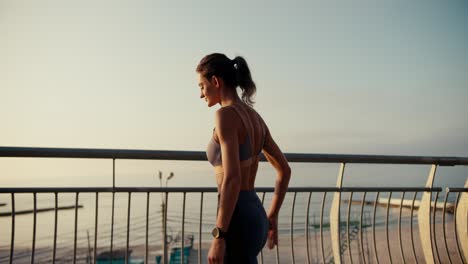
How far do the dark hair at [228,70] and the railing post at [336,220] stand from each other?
2.42m

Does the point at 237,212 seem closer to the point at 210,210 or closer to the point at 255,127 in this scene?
the point at 255,127

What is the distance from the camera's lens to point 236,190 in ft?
6.79

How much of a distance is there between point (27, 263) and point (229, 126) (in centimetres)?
242

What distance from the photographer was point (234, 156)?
2.08 metres

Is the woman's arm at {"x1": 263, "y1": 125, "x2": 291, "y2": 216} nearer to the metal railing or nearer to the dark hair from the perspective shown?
the dark hair

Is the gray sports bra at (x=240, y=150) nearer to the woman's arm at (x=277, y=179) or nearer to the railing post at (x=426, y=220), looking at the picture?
the woman's arm at (x=277, y=179)

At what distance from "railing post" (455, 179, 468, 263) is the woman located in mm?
4194

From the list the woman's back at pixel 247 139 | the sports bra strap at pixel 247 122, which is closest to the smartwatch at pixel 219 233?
the woman's back at pixel 247 139

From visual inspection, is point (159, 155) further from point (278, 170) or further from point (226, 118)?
point (226, 118)

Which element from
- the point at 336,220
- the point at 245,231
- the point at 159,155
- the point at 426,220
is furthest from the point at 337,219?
the point at 245,231

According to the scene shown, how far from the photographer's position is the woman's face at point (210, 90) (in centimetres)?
233

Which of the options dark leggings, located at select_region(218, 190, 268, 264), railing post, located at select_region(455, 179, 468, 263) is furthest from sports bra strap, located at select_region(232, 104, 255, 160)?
railing post, located at select_region(455, 179, 468, 263)

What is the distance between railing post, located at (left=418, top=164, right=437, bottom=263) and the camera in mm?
5180

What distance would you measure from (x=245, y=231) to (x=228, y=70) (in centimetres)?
83
